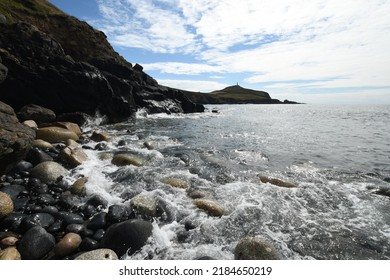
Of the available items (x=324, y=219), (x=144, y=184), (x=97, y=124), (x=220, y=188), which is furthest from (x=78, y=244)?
(x=97, y=124)

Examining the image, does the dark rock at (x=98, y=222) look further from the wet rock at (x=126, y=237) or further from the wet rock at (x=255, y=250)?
the wet rock at (x=255, y=250)

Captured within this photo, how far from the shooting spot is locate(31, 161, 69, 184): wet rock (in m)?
11.5

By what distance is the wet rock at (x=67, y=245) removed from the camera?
279 inches

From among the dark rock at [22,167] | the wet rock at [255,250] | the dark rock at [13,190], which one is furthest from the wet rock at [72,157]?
the wet rock at [255,250]

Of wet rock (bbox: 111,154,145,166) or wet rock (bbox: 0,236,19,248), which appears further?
wet rock (bbox: 111,154,145,166)

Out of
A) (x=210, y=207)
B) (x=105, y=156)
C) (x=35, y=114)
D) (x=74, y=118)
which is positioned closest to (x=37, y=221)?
(x=210, y=207)

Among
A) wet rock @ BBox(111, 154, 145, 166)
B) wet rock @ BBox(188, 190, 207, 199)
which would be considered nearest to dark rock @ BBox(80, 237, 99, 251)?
wet rock @ BBox(188, 190, 207, 199)

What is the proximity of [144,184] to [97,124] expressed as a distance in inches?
847

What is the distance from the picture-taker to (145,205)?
9625mm

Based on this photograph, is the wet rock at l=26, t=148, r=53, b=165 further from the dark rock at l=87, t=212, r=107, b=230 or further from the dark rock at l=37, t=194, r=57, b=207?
the dark rock at l=87, t=212, r=107, b=230

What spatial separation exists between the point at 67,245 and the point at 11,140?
18.0ft

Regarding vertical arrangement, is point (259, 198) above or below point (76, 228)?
below

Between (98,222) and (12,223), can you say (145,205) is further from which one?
(12,223)

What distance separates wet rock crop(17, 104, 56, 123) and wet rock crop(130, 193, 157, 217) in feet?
58.7
